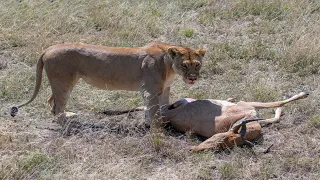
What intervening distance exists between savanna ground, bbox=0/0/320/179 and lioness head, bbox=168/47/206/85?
0.64m

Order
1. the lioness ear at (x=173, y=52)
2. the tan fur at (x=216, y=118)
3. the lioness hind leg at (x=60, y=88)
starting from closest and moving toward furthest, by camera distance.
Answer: the tan fur at (x=216, y=118) → the lioness ear at (x=173, y=52) → the lioness hind leg at (x=60, y=88)

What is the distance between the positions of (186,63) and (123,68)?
31.3 inches

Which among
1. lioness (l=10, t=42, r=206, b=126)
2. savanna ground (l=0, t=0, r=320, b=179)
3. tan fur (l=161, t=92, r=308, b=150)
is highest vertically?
lioness (l=10, t=42, r=206, b=126)

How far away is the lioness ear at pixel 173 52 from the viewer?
6.13 meters

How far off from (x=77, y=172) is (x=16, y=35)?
5.30m

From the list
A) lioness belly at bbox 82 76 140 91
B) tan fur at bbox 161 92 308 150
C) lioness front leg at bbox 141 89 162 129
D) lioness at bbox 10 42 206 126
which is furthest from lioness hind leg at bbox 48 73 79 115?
tan fur at bbox 161 92 308 150

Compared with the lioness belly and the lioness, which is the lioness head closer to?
the lioness

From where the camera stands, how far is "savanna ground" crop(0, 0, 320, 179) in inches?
206

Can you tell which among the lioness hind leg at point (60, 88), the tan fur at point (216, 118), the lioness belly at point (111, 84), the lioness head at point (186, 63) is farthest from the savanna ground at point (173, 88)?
the lioness head at point (186, 63)

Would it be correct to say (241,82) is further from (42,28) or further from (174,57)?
(42,28)

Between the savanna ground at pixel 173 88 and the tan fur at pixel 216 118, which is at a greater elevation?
the tan fur at pixel 216 118

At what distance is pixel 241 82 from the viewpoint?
7742mm

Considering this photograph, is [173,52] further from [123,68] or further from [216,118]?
[216,118]

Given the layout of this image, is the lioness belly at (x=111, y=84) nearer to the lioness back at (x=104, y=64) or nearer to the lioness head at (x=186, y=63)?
the lioness back at (x=104, y=64)
